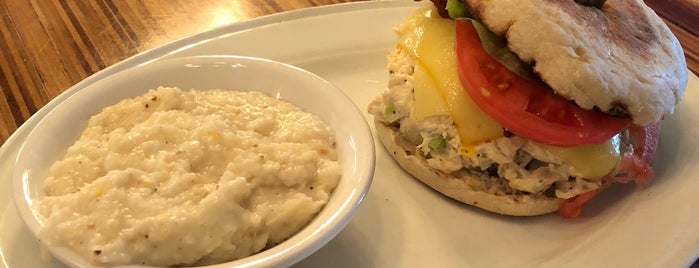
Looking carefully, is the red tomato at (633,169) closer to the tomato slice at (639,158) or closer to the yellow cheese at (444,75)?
the tomato slice at (639,158)

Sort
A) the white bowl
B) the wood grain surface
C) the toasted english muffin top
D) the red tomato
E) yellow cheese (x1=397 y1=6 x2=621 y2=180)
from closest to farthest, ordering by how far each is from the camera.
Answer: the white bowl, the toasted english muffin top, yellow cheese (x1=397 y1=6 x2=621 y2=180), the red tomato, the wood grain surface

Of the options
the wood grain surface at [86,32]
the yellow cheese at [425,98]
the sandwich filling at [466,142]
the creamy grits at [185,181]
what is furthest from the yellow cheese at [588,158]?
the wood grain surface at [86,32]

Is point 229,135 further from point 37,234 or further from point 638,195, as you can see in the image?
point 638,195

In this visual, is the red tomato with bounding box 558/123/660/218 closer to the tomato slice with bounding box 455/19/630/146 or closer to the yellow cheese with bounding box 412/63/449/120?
the tomato slice with bounding box 455/19/630/146

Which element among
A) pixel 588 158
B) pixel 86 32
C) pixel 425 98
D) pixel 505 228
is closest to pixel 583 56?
pixel 588 158

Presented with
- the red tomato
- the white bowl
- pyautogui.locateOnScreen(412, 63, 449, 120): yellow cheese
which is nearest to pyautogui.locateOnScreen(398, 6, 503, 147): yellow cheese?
pyautogui.locateOnScreen(412, 63, 449, 120): yellow cheese

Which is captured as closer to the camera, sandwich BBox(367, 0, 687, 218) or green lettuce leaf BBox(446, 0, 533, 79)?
sandwich BBox(367, 0, 687, 218)

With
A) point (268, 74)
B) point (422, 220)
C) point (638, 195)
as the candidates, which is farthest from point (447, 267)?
point (268, 74)
